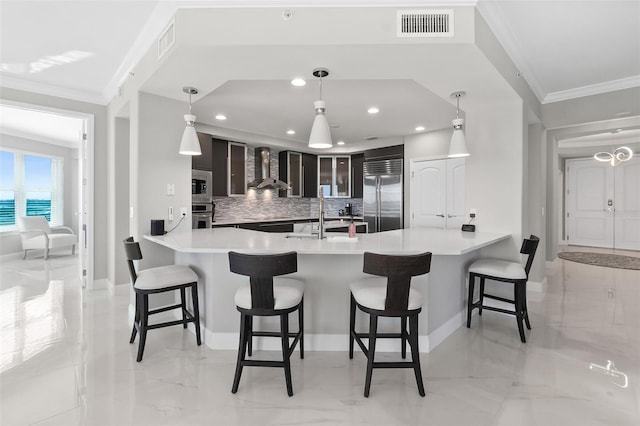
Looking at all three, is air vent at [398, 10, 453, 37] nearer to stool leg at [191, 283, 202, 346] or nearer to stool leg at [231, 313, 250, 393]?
stool leg at [231, 313, 250, 393]

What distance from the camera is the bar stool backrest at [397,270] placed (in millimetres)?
2053

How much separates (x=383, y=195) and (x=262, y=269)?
506 cm

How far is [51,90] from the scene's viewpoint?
4074 mm

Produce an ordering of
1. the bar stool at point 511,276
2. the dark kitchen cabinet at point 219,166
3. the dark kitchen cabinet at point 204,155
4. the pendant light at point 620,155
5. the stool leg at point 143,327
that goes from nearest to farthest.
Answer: the stool leg at point 143,327 < the bar stool at point 511,276 < the dark kitchen cabinet at point 204,155 < the dark kitchen cabinet at point 219,166 < the pendant light at point 620,155

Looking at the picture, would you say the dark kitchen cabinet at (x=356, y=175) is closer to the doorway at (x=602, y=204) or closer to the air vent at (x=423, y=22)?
the air vent at (x=423, y=22)

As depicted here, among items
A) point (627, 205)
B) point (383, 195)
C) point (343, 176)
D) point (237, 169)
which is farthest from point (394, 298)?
point (627, 205)

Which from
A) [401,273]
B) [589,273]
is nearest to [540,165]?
[589,273]

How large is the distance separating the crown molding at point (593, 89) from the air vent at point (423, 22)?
3.04m

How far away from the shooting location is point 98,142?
4469 millimetres

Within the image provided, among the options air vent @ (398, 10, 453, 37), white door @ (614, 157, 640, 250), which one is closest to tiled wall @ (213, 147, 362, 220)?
air vent @ (398, 10, 453, 37)

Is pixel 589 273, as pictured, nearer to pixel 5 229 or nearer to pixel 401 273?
pixel 401 273

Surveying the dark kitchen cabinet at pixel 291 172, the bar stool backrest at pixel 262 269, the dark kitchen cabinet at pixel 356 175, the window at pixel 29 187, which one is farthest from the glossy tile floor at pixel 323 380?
the window at pixel 29 187

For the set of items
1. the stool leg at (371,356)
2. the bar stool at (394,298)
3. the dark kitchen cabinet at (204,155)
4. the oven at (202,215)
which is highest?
the dark kitchen cabinet at (204,155)

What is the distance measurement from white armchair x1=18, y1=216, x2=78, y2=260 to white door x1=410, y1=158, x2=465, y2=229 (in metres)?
7.46
